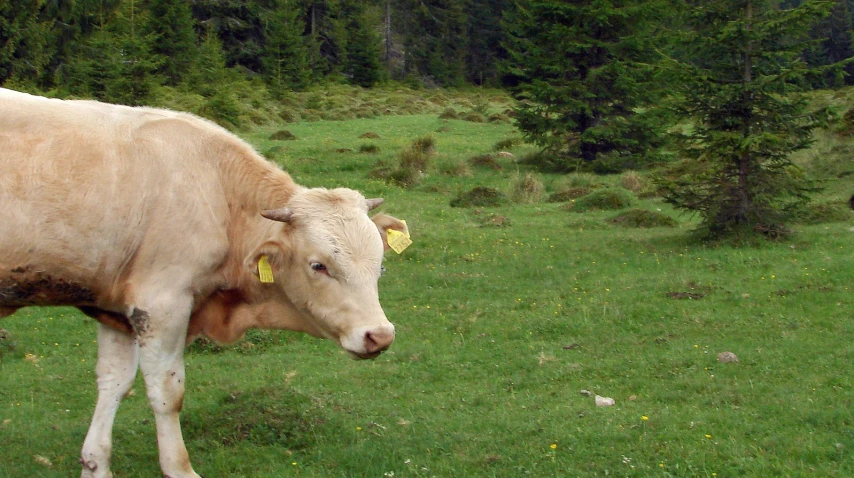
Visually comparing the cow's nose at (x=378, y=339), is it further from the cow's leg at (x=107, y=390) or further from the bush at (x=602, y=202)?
the bush at (x=602, y=202)

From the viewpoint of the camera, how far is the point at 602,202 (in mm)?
18594

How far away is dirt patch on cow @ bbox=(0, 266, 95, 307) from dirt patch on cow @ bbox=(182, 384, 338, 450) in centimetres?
161

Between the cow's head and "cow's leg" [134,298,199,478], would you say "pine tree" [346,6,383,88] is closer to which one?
the cow's head

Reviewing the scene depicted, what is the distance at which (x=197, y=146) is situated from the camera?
6168 millimetres

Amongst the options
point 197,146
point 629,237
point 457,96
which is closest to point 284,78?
point 457,96

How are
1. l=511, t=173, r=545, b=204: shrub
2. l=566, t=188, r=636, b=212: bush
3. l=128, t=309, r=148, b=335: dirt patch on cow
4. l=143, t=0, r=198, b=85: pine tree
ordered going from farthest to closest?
l=143, t=0, r=198, b=85: pine tree
l=511, t=173, r=545, b=204: shrub
l=566, t=188, r=636, b=212: bush
l=128, t=309, r=148, b=335: dirt patch on cow

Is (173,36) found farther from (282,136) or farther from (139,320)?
(139,320)

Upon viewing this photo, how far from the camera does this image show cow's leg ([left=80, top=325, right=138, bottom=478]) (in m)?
5.91

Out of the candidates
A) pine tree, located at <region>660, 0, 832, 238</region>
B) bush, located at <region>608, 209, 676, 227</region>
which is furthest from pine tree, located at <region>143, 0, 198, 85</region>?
pine tree, located at <region>660, 0, 832, 238</region>

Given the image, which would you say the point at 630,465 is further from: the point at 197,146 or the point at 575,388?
the point at 197,146

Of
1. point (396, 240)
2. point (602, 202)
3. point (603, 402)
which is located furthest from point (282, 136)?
point (396, 240)

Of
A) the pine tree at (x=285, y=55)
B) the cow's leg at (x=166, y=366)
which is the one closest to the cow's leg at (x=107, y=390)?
the cow's leg at (x=166, y=366)

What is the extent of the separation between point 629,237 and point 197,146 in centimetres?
1056

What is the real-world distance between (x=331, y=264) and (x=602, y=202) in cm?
1352
